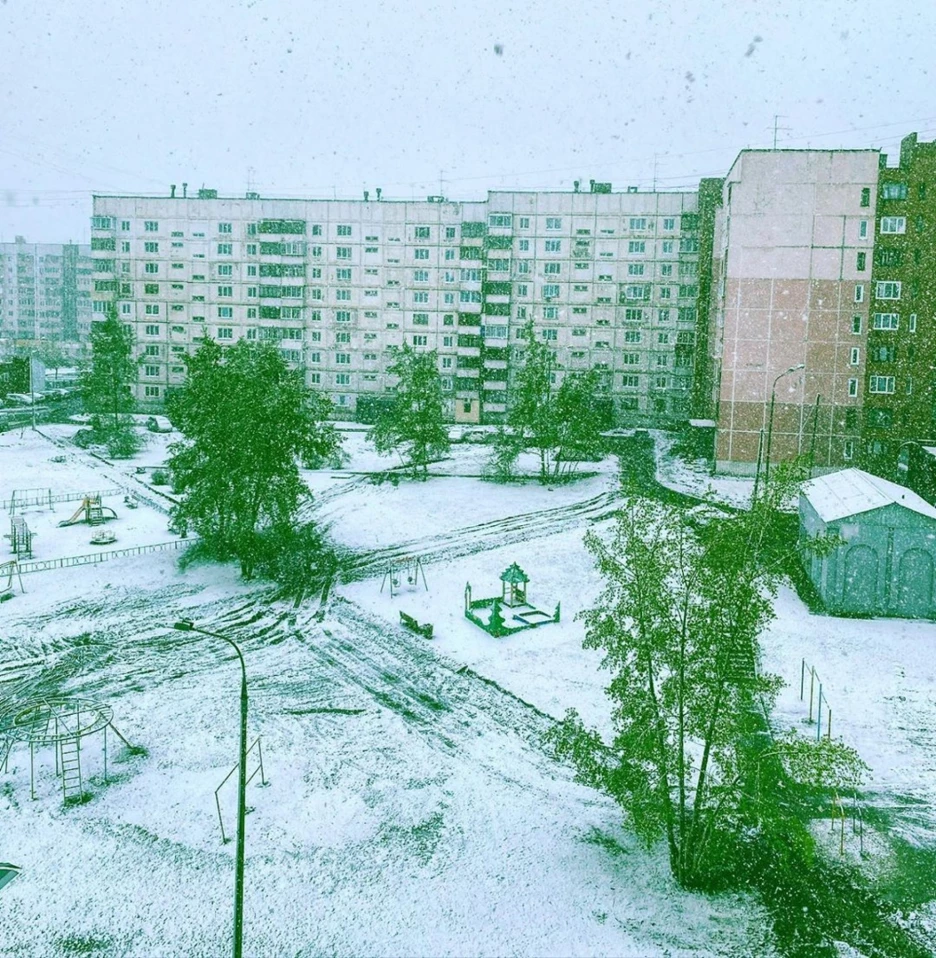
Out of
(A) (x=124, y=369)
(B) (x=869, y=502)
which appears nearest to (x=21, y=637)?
(B) (x=869, y=502)

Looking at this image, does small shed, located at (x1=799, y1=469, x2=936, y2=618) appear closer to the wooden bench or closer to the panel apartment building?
the wooden bench

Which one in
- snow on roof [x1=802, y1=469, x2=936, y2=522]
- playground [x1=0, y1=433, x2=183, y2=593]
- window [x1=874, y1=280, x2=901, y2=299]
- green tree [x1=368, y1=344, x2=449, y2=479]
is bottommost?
playground [x1=0, y1=433, x2=183, y2=593]

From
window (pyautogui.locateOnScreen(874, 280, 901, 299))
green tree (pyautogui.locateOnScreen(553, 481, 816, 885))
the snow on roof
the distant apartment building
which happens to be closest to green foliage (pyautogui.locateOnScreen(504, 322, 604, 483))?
the distant apartment building

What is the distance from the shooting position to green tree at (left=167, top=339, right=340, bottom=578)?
1382 inches

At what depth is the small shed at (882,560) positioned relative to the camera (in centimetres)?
3166

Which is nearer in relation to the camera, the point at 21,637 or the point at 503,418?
the point at 21,637

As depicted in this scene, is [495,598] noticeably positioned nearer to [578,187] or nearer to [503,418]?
[503,418]

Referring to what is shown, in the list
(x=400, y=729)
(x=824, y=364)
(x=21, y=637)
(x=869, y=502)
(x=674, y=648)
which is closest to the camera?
(x=674, y=648)

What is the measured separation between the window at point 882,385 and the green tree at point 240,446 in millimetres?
36213

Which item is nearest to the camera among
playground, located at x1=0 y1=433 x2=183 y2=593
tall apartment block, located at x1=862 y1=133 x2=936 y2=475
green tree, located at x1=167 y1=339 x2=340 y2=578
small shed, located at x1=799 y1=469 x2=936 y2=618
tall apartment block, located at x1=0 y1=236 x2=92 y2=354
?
small shed, located at x1=799 y1=469 x2=936 y2=618

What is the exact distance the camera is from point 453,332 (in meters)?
80.6

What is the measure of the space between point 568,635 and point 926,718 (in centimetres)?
1143

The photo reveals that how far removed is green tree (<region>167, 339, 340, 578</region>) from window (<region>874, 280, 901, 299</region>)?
37083mm

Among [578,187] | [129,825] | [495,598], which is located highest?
[578,187]
